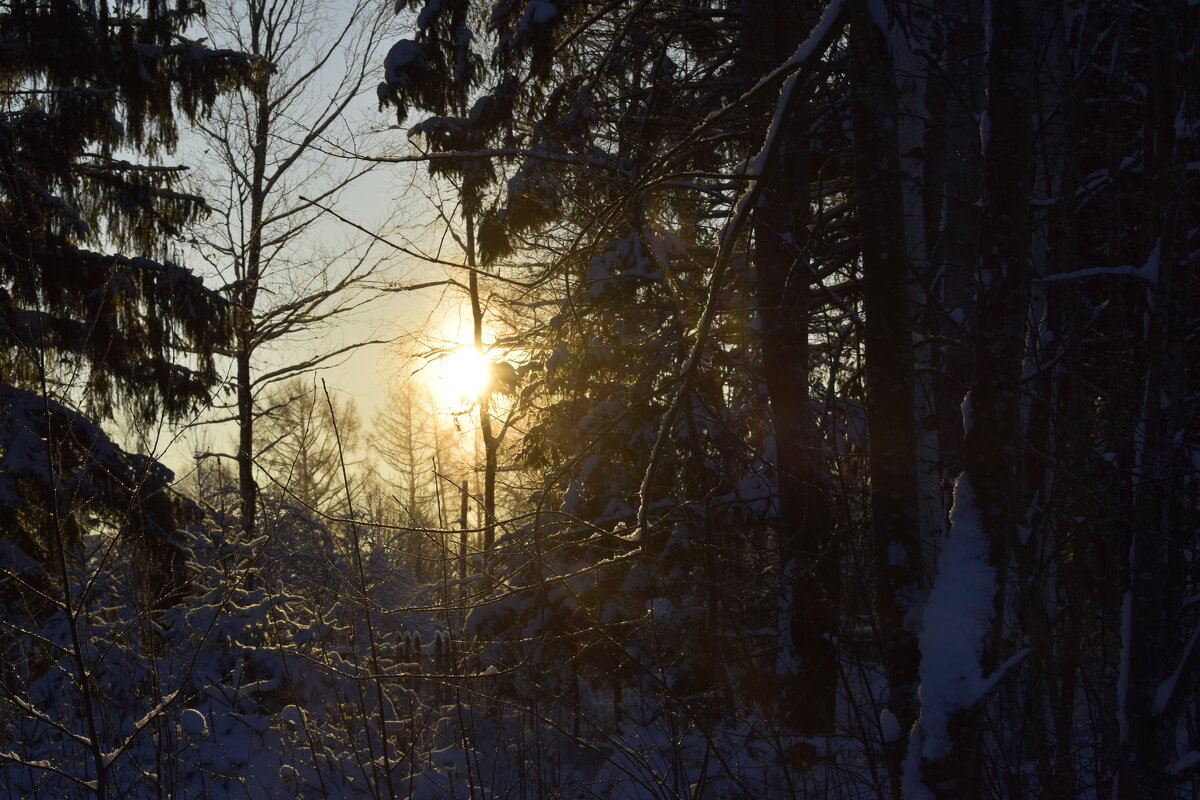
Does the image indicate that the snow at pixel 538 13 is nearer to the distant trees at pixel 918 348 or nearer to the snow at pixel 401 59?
the distant trees at pixel 918 348

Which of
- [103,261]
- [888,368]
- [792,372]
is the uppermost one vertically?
[103,261]

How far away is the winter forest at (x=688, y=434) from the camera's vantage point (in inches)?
104

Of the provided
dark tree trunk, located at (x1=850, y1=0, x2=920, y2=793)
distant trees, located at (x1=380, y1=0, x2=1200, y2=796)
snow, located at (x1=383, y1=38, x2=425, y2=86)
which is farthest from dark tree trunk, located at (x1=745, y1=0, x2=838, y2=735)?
snow, located at (x1=383, y1=38, x2=425, y2=86)

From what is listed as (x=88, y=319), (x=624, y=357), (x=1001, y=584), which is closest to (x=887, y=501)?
(x=1001, y=584)

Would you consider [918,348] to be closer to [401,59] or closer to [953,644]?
[953,644]

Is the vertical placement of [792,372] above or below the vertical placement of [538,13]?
below

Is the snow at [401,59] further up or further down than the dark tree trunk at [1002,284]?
further up

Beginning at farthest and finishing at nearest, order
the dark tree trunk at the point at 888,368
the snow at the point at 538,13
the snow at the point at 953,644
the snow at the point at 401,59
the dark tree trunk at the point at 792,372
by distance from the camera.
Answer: the snow at the point at 401,59 → the snow at the point at 538,13 → the dark tree trunk at the point at 792,372 → the dark tree trunk at the point at 888,368 → the snow at the point at 953,644

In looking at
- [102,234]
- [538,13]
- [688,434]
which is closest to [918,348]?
[688,434]

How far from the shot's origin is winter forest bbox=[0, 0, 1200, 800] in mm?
2650

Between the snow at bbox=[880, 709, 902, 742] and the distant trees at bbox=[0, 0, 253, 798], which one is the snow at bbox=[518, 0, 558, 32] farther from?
the snow at bbox=[880, 709, 902, 742]

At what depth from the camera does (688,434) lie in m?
6.14

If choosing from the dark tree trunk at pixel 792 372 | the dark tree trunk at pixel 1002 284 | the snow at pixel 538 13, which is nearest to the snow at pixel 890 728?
the dark tree trunk at pixel 1002 284

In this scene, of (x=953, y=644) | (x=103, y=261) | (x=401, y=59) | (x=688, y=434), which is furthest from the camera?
(x=401, y=59)
